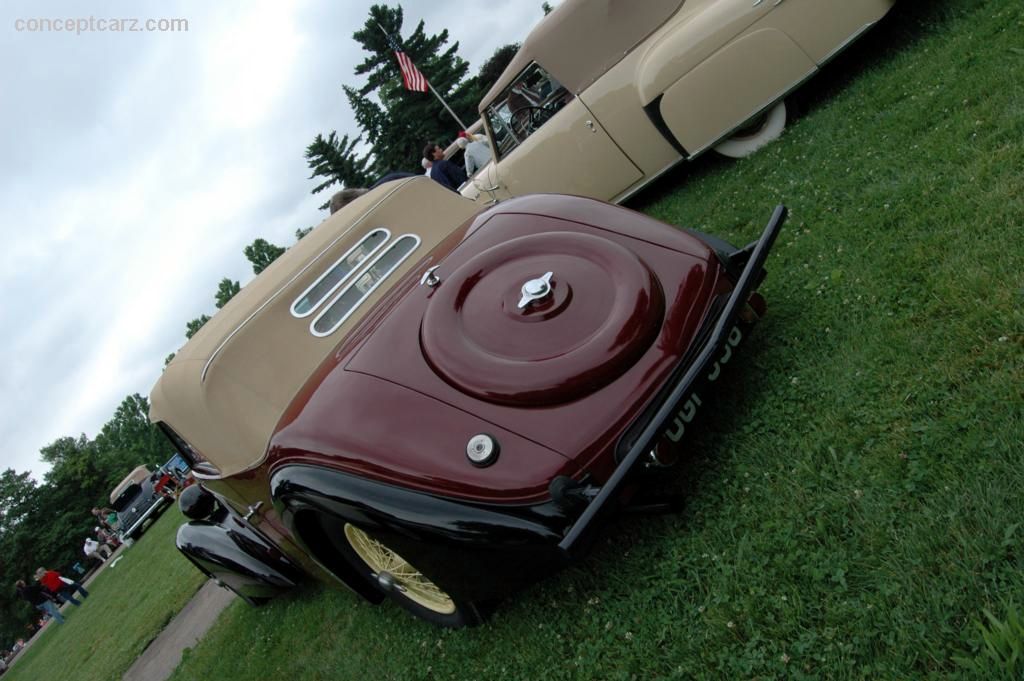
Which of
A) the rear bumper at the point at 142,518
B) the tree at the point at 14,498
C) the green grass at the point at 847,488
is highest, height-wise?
the tree at the point at 14,498

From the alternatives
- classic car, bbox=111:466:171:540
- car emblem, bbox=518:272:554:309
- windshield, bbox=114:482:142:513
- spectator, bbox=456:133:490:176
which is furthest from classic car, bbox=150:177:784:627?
windshield, bbox=114:482:142:513

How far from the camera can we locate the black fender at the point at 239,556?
4.00 m

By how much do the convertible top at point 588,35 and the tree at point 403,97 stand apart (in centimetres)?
3025

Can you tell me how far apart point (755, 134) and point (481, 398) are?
426 centimetres

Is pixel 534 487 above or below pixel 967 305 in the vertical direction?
above

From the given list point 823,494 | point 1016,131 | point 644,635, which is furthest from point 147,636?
point 1016,131

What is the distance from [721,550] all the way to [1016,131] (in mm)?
2746

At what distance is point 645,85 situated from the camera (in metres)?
5.15

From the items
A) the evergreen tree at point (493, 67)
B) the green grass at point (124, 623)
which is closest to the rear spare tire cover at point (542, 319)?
the green grass at point (124, 623)

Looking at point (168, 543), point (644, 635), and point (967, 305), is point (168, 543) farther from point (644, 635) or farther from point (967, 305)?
point (967, 305)

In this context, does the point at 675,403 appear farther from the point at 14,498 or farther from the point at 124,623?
the point at 14,498

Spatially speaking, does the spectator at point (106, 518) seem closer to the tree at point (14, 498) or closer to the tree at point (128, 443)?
the tree at point (128, 443)

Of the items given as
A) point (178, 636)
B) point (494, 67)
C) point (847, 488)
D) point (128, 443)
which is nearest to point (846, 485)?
point (847, 488)

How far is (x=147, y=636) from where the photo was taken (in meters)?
6.33
